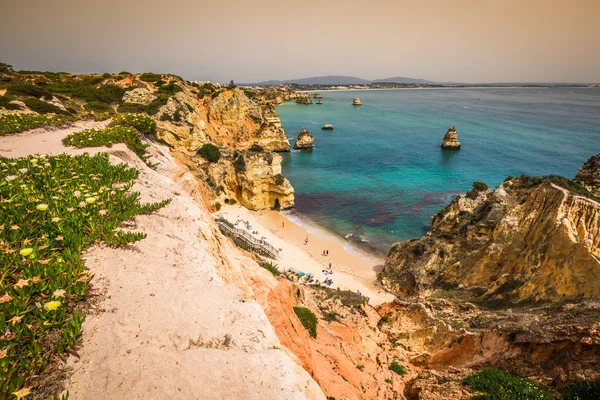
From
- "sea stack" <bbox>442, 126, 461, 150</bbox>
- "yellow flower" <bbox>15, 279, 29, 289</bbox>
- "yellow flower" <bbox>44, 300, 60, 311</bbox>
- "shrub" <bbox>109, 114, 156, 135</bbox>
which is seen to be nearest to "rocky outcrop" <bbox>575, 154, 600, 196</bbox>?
"yellow flower" <bbox>44, 300, 60, 311</bbox>

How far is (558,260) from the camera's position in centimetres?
1295

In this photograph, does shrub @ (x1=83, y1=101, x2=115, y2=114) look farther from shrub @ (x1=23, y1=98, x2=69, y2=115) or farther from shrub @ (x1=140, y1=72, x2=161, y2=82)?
shrub @ (x1=140, y1=72, x2=161, y2=82)

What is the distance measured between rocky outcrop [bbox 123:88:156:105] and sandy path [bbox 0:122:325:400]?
38809mm

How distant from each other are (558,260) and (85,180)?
19988 millimetres

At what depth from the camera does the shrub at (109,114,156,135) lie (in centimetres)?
1886

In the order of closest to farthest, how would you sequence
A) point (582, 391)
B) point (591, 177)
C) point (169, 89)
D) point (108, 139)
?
point (582, 391), point (108, 139), point (591, 177), point (169, 89)

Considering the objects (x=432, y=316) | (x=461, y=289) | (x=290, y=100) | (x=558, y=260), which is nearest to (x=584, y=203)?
(x=558, y=260)

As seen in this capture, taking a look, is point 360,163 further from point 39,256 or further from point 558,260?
point 39,256

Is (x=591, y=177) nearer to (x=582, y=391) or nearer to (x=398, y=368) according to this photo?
(x=582, y=391)

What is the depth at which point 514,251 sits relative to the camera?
54.6ft

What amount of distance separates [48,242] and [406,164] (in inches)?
2563

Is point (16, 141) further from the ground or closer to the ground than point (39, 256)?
further from the ground

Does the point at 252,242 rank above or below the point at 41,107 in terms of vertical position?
below

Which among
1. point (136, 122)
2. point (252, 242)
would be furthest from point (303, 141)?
point (136, 122)
